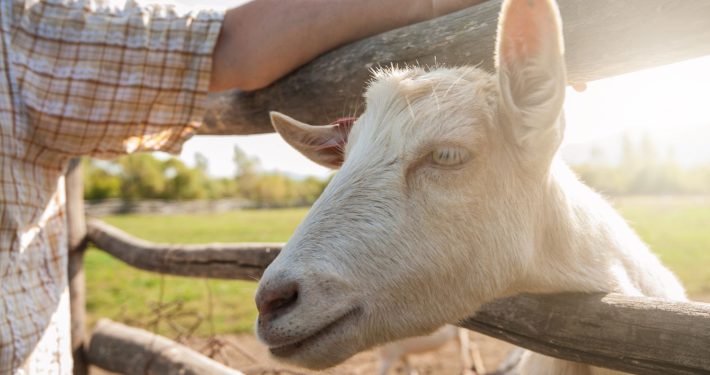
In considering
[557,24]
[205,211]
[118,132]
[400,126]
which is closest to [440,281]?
[400,126]

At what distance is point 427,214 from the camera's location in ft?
4.87

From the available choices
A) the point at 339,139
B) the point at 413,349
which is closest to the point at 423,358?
the point at 413,349

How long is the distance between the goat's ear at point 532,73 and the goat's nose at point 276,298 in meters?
0.75

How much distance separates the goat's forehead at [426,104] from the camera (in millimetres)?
1529

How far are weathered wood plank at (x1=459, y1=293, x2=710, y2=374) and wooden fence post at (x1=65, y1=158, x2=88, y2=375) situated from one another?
3.38 metres

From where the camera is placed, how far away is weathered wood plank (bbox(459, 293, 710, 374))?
47.8 inches

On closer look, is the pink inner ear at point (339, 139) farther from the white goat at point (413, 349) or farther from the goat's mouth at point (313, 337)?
the white goat at point (413, 349)

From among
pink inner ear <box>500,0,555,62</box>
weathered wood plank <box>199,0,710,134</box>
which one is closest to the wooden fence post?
weathered wood plank <box>199,0,710,134</box>

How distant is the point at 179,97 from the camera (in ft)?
7.35

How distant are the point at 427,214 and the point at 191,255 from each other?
2158 millimetres

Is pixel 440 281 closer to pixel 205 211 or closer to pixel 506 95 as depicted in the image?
pixel 506 95

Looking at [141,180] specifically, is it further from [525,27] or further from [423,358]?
[525,27]

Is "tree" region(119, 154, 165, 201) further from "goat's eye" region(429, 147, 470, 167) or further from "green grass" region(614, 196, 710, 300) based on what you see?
"goat's eye" region(429, 147, 470, 167)

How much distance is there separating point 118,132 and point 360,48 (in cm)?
113
